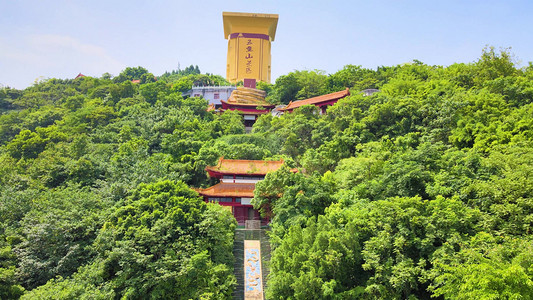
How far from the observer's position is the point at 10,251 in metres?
14.6

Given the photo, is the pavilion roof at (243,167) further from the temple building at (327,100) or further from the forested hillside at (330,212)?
the temple building at (327,100)

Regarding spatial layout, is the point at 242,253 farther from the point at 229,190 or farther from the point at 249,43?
the point at 249,43

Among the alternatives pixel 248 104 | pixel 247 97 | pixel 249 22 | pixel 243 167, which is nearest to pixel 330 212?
pixel 243 167

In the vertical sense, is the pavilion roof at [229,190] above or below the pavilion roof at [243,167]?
below

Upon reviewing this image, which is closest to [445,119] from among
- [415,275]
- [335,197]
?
[335,197]

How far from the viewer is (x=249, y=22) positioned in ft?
132

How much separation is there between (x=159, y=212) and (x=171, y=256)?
185 cm

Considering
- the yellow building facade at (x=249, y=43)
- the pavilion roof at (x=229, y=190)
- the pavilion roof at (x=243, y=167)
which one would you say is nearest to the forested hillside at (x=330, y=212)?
the pavilion roof at (x=243, y=167)

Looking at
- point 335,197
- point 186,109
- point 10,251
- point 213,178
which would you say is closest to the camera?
point 10,251

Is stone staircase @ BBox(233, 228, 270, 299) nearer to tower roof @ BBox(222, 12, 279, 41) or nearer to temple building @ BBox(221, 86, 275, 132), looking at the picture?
temple building @ BBox(221, 86, 275, 132)

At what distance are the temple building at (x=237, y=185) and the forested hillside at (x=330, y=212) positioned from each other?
0.99 m

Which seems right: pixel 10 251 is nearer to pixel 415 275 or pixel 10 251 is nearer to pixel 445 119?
pixel 415 275

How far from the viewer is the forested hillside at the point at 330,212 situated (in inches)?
479

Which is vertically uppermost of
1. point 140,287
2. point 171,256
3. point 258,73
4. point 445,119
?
point 258,73
